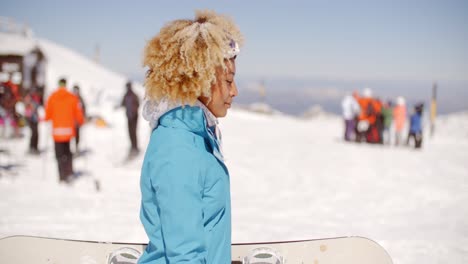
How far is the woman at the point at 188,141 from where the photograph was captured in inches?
60.0

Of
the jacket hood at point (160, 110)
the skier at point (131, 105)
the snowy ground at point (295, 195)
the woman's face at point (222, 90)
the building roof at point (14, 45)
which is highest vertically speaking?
the building roof at point (14, 45)

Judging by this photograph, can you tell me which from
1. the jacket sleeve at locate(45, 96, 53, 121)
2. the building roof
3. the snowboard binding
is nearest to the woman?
the snowboard binding

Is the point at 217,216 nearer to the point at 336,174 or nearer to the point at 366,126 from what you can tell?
the point at 336,174

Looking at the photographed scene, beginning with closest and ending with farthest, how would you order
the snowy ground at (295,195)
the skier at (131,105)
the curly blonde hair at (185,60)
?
the curly blonde hair at (185,60) → the snowy ground at (295,195) → the skier at (131,105)

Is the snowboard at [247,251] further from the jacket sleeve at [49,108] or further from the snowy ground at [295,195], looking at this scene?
the jacket sleeve at [49,108]

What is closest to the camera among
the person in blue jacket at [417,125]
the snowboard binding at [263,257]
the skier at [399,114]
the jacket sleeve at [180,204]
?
the jacket sleeve at [180,204]

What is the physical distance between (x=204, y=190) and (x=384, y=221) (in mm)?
5415

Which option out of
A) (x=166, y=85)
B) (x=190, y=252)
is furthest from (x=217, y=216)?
(x=166, y=85)

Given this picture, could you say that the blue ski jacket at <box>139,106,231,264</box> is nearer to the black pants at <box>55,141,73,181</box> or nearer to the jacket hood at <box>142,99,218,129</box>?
the jacket hood at <box>142,99,218,129</box>

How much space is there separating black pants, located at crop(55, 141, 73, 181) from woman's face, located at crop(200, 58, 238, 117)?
22.7ft

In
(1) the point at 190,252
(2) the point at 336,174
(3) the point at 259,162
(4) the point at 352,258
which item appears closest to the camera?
(1) the point at 190,252

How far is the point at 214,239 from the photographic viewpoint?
174cm

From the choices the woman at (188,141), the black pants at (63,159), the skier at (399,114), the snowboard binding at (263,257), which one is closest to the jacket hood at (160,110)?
the woman at (188,141)

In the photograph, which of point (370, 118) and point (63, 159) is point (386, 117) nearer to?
point (370, 118)
